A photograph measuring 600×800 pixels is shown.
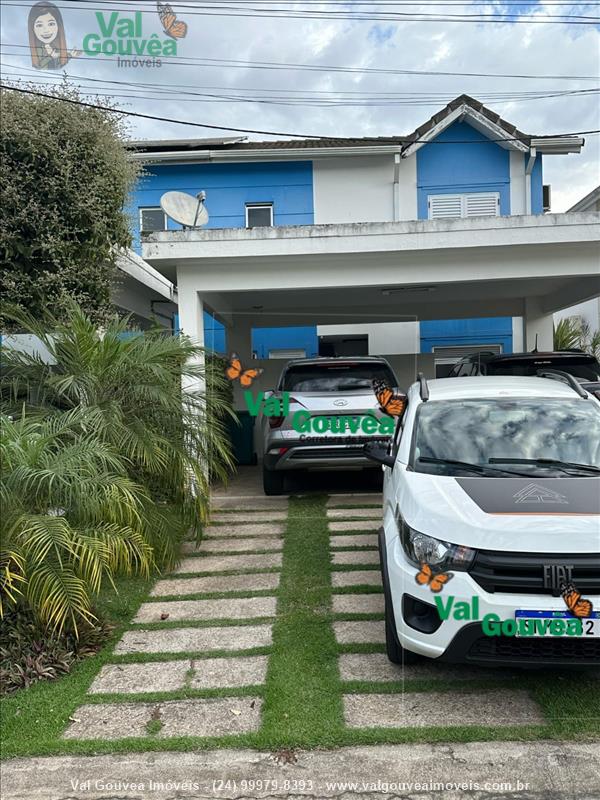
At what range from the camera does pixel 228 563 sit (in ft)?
19.1

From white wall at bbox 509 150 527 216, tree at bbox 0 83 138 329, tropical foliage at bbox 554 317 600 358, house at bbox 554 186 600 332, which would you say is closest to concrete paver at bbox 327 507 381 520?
tree at bbox 0 83 138 329

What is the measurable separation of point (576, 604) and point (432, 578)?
2.26ft

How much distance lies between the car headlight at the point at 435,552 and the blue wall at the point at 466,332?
11442mm

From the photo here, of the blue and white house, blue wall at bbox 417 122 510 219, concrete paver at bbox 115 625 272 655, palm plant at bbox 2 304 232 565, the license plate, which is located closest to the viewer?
the license plate

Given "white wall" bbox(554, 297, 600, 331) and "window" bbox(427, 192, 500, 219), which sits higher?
"window" bbox(427, 192, 500, 219)

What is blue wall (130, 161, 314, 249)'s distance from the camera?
14.2 metres

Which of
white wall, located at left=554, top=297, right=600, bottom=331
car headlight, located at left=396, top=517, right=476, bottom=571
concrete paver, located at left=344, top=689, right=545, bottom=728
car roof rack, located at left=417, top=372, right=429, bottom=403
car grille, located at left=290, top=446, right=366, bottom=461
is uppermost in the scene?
white wall, located at left=554, top=297, right=600, bottom=331

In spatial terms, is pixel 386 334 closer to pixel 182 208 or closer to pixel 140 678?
pixel 182 208

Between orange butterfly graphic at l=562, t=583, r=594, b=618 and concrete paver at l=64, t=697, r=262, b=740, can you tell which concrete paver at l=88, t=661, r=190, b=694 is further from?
orange butterfly graphic at l=562, t=583, r=594, b=618

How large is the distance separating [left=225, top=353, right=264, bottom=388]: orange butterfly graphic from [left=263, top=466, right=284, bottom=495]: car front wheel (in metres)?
3.59

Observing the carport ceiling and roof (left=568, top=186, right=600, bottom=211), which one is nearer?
the carport ceiling

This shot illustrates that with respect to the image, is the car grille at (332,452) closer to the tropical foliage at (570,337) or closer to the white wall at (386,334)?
the white wall at (386,334)

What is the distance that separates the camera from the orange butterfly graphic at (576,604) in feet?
9.77

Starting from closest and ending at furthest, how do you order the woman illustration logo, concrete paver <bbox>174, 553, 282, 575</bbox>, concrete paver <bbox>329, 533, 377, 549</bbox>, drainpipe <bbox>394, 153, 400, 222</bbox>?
concrete paver <bbox>174, 553, 282, 575</bbox> → concrete paver <bbox>329, 533, 377, 549</bbox> → the woman illustration logo → drainpipe <bbox>394, 153, 400, 222</bbox>
